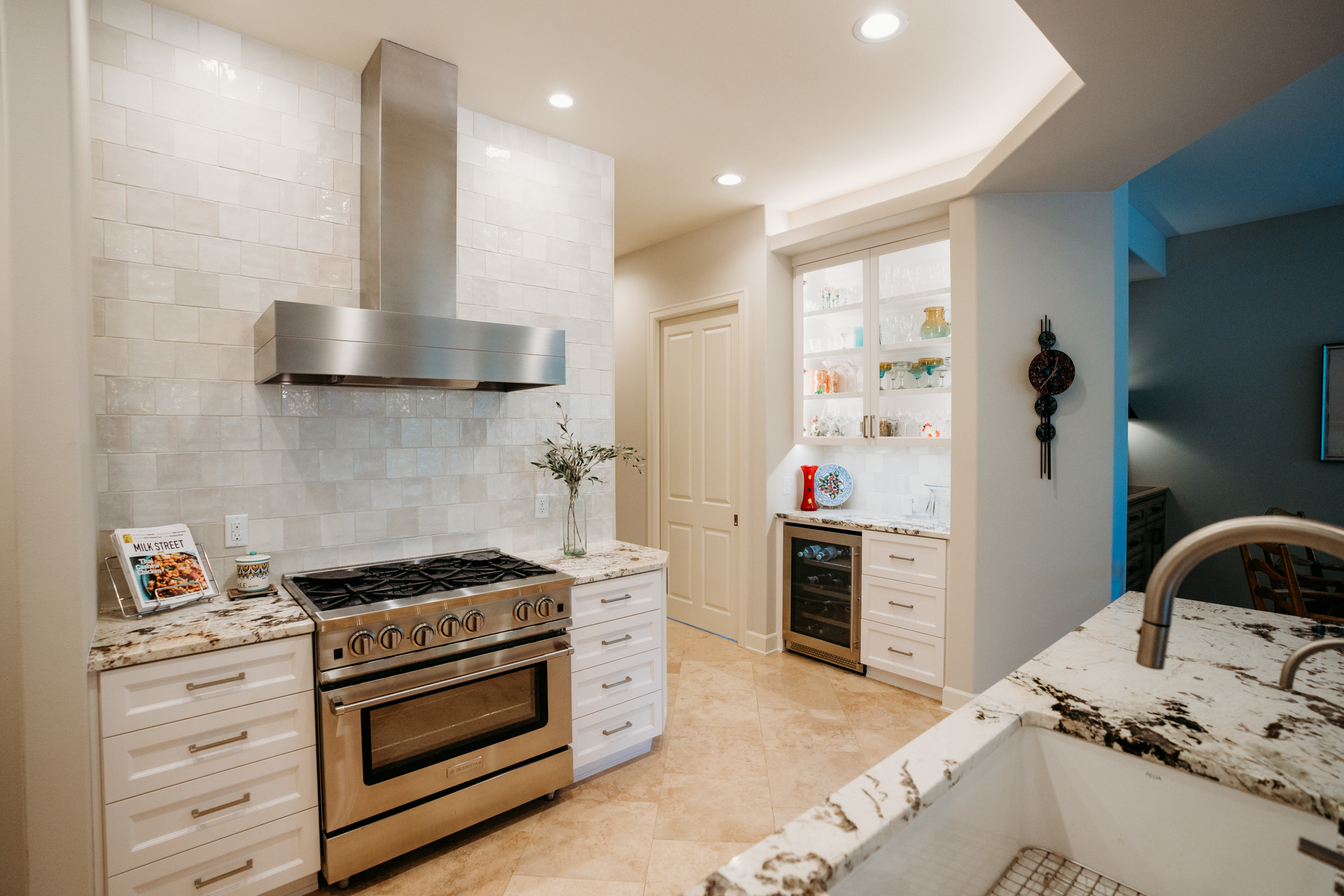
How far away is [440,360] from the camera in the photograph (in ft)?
6.98

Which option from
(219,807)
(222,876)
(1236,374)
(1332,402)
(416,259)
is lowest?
(222,876)

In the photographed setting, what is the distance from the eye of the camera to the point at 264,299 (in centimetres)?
223

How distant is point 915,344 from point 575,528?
2133 millimetres

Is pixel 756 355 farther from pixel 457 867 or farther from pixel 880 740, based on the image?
pixel 457 867

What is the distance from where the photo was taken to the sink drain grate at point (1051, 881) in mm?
900

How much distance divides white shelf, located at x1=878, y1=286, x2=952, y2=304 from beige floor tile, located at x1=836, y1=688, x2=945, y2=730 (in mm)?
2151

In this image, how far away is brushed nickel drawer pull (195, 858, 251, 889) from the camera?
1.68 meters

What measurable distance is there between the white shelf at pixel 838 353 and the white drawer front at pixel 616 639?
2.05 metres

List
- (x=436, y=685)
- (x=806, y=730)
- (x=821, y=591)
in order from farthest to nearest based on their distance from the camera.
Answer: (x=821, y=591) → (x=806, y=730) → (x=436, y=685)

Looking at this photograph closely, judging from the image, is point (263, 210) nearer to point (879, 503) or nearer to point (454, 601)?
point (454, 601)

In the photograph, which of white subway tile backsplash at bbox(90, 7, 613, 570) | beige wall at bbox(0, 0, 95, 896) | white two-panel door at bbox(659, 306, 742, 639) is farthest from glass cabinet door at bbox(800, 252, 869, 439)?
beige wall at bbox(0, 0, 95, 896)

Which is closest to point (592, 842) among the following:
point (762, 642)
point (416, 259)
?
point (762, 642)

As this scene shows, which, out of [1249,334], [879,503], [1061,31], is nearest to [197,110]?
[1061,31]

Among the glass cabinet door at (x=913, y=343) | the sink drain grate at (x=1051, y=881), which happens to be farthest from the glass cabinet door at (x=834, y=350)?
the sink drain grate at (x=1051, y=881)
